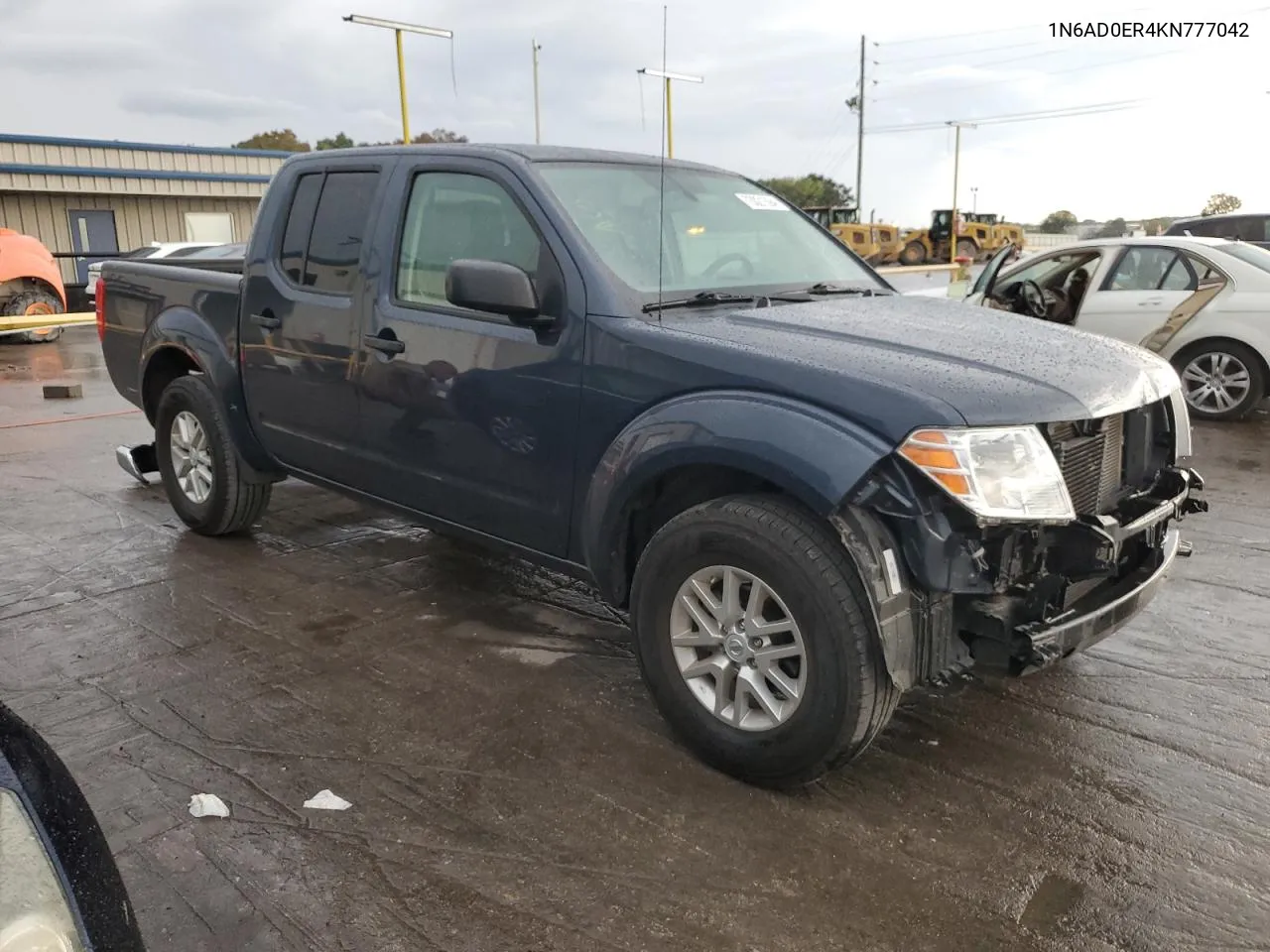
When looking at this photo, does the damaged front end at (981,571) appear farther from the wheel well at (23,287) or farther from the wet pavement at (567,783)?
the wheel well at (23,287)

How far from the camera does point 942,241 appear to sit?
4034cm

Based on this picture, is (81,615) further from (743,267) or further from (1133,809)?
(1133,809)

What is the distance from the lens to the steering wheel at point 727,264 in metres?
3.89

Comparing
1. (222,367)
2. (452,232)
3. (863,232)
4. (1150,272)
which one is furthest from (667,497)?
(863,232)

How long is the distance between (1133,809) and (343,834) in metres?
2.31

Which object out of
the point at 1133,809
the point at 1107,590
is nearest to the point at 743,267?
the point at 1107,590

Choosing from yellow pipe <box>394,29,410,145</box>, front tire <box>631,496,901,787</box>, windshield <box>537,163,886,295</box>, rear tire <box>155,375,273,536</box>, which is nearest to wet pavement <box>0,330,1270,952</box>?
front tire <box>631,496,901,787</box>

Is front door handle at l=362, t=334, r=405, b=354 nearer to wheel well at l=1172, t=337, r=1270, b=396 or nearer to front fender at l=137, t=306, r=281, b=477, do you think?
front fender at l=137, t=306, r=281, b=477

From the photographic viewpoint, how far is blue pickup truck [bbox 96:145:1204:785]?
2789 millimetres

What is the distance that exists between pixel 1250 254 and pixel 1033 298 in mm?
1750

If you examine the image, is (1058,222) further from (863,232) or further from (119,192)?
(119,192)

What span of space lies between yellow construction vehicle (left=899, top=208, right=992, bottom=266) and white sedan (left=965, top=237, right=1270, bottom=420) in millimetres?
32288

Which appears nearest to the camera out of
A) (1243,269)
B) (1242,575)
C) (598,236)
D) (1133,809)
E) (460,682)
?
(1133,809)

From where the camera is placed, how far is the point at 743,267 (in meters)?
4.02
